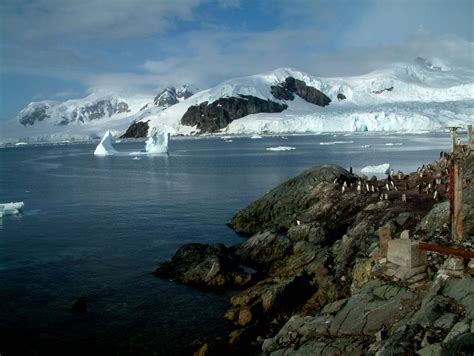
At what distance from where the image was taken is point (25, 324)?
14.7 meters

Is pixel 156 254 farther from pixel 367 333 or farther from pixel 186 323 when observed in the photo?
pixel 367 333

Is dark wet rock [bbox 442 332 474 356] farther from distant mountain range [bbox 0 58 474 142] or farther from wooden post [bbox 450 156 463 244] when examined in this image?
distant mountain range [bbox 0 58 474 142]

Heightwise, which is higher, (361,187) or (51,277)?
(361,187)

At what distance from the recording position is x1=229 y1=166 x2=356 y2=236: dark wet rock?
25641 mm

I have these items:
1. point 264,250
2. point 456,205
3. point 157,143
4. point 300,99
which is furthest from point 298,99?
point 456,205

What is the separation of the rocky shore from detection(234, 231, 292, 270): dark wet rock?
0.17 feet

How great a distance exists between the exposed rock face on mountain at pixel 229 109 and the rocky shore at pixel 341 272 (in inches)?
5296

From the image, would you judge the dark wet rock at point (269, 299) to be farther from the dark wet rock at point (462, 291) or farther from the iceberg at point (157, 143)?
the iceberg at point (157, 143)

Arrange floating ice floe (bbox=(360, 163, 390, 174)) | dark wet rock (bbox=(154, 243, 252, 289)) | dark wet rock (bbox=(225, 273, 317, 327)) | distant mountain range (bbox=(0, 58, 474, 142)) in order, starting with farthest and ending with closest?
distant mountain range (bbox=(0, 58, 474, 142))
floating ice floe (bbox=(360, 163, 390, 174))
dark wet rock (bbox=(154, 243, 252, 289))
dark wet rock (bbox=(225, 273, 317, 327))

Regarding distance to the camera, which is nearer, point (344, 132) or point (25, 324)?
point (25, 324)

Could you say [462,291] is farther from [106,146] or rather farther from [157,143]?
[106,146]

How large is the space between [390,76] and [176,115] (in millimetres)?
77833

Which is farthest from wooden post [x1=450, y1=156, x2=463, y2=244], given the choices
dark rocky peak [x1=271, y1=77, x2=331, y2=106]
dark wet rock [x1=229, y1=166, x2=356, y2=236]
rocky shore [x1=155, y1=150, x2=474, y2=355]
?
dark rocky peak [x1=271, y1=77, x2=331, y2=106]

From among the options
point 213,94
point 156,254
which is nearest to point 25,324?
point 156,254
